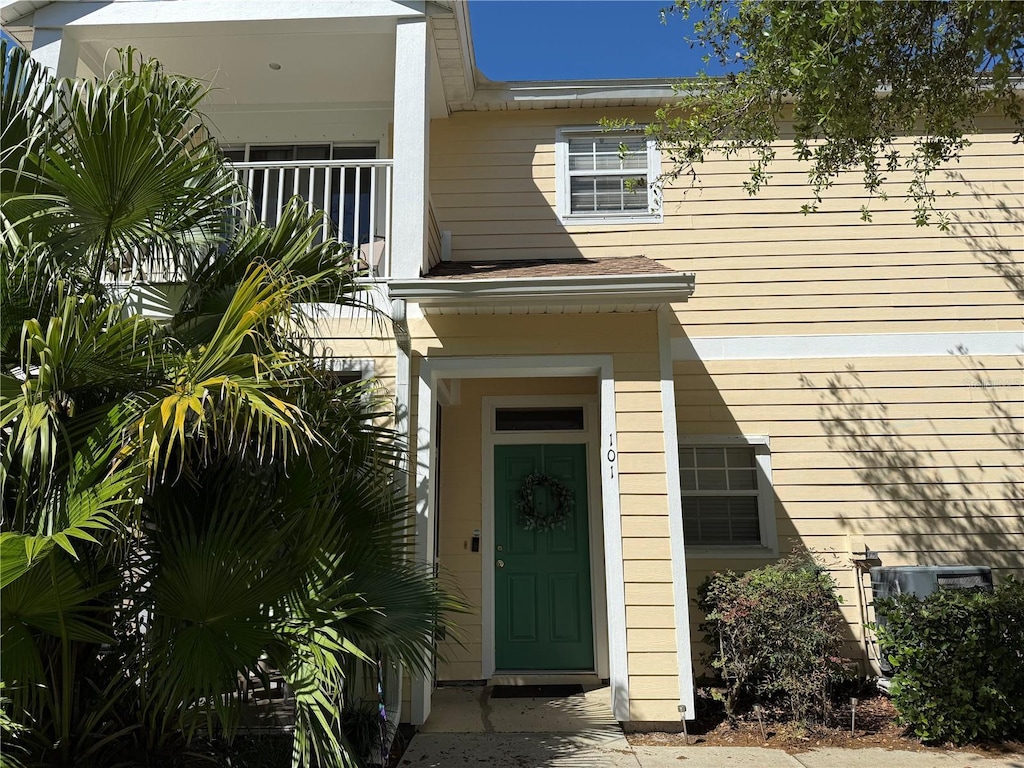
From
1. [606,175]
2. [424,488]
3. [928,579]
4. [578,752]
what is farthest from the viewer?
[606,175]

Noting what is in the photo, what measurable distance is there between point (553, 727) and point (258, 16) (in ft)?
21.7

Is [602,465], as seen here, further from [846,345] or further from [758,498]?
[846,345]

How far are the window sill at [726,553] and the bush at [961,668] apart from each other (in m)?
1.73

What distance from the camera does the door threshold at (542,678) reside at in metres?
6.96

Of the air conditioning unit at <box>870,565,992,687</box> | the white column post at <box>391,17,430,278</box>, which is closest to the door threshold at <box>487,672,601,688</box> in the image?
the air conditioning unit at <box>870,565,992,687</box>

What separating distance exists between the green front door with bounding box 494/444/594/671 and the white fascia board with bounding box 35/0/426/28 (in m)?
4.29

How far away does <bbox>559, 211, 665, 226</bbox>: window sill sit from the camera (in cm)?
795

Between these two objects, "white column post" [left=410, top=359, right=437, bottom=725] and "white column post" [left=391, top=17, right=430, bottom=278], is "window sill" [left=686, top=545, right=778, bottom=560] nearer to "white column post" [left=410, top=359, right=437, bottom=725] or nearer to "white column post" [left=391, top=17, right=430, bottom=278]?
"white column post" [left=410, top=359, right=437, bottom=725]

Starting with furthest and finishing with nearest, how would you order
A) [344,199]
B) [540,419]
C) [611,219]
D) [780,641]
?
[611,219] → [540,419] → [344,199] → [780,641]

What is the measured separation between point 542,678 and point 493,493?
181 cm

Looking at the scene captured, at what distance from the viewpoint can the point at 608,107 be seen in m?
8.20

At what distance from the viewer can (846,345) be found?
747cm

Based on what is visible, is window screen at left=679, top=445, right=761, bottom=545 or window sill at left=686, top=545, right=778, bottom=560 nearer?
window sill at left=686, top=545, right=778, bottom=560

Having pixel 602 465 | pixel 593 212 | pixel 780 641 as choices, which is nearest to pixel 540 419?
Answer: pixel 602 465
